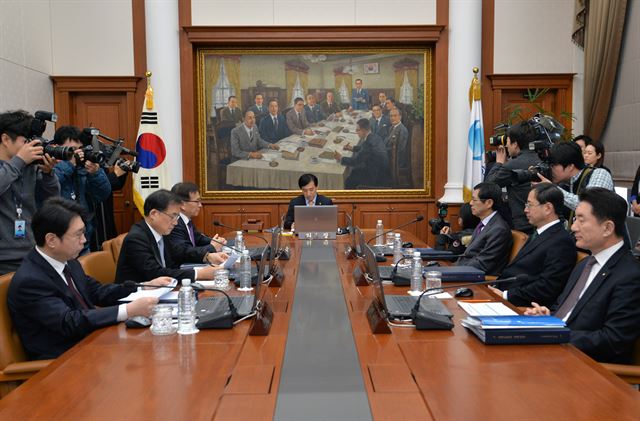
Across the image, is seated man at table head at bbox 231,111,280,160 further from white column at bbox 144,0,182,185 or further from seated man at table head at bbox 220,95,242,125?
white column at bbox 144,0,182,185

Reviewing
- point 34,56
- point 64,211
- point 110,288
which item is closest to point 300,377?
point 64,211

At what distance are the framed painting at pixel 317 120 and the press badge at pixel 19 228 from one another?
3935 millimetres

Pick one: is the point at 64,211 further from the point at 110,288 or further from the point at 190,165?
the point at 190,165

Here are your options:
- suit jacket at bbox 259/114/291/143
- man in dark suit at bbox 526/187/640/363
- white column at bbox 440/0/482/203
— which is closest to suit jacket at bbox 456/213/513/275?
man in dark suit at bbox 526/187/640/363

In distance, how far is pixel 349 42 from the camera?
7219mm

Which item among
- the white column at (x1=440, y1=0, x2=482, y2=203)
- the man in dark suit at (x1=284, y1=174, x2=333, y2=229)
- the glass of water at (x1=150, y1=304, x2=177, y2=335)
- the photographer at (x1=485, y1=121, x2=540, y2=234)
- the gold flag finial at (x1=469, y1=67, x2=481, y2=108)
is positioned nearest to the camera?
the glass of water at (x1=150, y1=304, x2=177, y2=335)

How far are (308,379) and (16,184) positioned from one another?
96.9 inches

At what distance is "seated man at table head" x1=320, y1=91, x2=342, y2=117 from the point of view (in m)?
7.37

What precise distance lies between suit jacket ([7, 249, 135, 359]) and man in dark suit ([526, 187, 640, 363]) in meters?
1.85

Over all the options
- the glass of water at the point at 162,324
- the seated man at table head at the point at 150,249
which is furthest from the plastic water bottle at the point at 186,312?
the seated man at table head at the point at 150,249

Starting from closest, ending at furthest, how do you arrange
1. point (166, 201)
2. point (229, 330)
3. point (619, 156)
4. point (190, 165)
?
point (229, 330) < point (166, 201) < point (619, 156) < point (190, 165)

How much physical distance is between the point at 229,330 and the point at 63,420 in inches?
34.3

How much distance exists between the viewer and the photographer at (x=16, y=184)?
3375 mm

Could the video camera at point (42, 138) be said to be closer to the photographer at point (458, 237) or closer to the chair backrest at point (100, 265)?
the chair backrest at point (100, 265)
